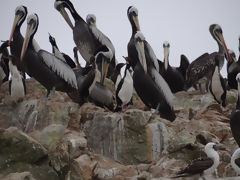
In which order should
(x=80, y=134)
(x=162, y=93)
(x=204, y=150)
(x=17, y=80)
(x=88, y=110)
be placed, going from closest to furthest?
(x=204, y=150)
(x=80, y=134)
(x=88, y=110)
(x=162, y=93)
(x=17, y=80)

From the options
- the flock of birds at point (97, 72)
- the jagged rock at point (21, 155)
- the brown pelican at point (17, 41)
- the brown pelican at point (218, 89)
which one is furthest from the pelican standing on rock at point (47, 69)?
the brown pelican at point (218, 89)

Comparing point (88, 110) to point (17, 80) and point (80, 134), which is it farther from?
point (17, 80)

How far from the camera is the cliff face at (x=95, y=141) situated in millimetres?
8258

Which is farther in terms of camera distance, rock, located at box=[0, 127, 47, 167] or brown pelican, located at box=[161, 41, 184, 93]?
brown pelican, located at box=[161, 41, 184, 93]

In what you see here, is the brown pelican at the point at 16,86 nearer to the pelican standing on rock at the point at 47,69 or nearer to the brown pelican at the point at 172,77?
the pelican standing on rock at the point at 47,69

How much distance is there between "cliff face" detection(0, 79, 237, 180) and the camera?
27.1 ft

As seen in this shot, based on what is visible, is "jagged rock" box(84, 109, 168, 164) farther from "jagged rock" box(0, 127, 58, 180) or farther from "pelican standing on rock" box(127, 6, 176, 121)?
"jagged rock" box(0, 127, 58, 180)

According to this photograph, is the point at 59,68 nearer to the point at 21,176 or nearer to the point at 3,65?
the point at 3,65

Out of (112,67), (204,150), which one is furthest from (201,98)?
(204,150)

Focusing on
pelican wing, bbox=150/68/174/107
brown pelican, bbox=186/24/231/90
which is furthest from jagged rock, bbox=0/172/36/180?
brown pelican, bbox=186/24/231/90

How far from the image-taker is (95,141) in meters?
9.75

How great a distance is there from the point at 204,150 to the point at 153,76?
2.64 meters

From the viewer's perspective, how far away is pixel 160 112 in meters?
11.2

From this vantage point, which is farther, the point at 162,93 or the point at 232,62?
the point at 232,62
